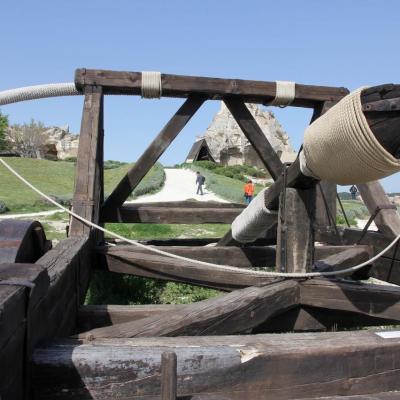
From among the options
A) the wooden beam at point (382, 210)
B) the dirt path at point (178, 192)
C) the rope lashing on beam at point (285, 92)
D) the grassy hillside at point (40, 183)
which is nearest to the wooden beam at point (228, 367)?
the wooden beam at point (382, 210)

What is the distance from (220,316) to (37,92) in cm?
294

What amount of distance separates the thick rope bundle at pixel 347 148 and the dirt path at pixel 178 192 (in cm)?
2175

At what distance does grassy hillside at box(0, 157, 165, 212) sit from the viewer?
22075mm

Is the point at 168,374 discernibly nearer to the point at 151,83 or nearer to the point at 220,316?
the point at 220,316

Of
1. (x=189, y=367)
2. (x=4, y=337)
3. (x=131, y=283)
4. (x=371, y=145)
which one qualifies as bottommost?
(x=131, y=283)

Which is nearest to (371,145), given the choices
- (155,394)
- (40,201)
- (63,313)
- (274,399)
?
(274,399)

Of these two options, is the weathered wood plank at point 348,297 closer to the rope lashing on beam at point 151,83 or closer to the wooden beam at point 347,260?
the wooden beam at point 347,260

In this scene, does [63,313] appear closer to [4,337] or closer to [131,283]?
[4,337]

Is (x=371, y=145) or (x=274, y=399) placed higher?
(x=371, y=145)

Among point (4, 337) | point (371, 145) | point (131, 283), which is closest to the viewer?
point (4, 337)

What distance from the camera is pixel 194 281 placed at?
344cm

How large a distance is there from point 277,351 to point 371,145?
0.94 metres

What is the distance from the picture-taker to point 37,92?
415 centimetres

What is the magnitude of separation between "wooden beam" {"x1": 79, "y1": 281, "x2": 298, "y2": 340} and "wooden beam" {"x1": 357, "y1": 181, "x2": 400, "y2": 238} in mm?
1893
